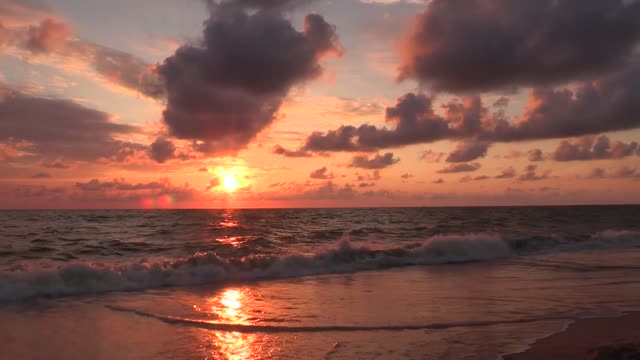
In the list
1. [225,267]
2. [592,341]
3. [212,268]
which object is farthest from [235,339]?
[225,267]

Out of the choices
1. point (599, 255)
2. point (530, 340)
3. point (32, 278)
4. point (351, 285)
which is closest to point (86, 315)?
point (32, 278)

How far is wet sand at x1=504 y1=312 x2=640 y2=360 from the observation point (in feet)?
22.2

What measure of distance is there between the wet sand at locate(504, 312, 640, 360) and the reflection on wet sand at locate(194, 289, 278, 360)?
3.78 m

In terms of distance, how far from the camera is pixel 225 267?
18969 mm

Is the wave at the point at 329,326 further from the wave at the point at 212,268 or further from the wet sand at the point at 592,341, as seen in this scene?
the wave at the point at 212,268

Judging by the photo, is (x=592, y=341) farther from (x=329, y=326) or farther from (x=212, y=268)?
(x=212, y=268)

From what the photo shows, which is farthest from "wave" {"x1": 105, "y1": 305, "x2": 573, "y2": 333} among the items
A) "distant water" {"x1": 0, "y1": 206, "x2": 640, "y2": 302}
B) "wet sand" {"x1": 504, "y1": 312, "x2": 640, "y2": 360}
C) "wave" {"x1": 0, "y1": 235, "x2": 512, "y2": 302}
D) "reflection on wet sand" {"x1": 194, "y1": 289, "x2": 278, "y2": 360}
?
"distant water" {"x1": 0, "y1": 206, "x2": 640, "y2": 302}

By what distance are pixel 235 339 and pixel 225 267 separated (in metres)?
9.77

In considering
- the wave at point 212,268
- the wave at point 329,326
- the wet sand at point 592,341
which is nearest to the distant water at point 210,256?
the wave at point 212,268

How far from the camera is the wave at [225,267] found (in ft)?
49.6

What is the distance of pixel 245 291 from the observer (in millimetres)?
15281

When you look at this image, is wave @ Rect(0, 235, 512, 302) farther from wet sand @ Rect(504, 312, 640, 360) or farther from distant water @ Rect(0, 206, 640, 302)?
wet sand @ Rect(504, 312, 640, 360)

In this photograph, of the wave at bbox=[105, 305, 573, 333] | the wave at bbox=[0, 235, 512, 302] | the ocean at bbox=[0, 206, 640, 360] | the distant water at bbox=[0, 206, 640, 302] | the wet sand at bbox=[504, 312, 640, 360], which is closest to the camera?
the wet sand at bbox=[504, 312, 640, 360]

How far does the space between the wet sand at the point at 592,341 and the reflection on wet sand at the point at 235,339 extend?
378 cm
